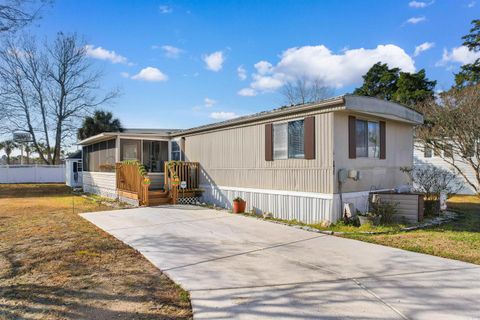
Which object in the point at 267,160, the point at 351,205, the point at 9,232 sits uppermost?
the point at 267,160

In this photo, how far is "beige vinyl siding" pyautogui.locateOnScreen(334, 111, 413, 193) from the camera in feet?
24.4

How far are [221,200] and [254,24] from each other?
28.2ft

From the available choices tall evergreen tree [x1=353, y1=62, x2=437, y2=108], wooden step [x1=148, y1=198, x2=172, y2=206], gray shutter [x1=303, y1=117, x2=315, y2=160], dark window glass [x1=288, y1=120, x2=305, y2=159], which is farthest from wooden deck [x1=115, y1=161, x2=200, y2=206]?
tall evergreen tree [x1=353, y1=62, x2=437, y2=108]

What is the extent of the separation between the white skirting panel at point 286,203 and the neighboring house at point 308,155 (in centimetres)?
2

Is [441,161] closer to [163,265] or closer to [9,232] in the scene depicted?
[163,265]

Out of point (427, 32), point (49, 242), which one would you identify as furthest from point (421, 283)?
point (427, 32)

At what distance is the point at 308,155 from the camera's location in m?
7.70

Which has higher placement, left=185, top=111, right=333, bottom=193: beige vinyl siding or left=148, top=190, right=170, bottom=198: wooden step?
left=185, top=111, right=333, bottom=193: beige vinyl siding

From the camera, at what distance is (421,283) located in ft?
12.4

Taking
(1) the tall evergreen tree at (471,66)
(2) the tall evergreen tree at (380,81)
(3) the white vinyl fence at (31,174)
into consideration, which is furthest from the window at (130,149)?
(1) the tall evergreen tree at (471,66)

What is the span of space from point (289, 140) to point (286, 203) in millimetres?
1710

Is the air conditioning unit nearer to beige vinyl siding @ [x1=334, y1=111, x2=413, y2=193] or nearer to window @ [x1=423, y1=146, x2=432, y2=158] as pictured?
beige vinyl siding @ [x1=334, y1=111, x2=413, y2=193]

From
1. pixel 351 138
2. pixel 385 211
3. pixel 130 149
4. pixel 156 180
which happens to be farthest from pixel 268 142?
pixel 130 149

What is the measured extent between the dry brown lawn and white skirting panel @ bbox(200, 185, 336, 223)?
14.2 ft
